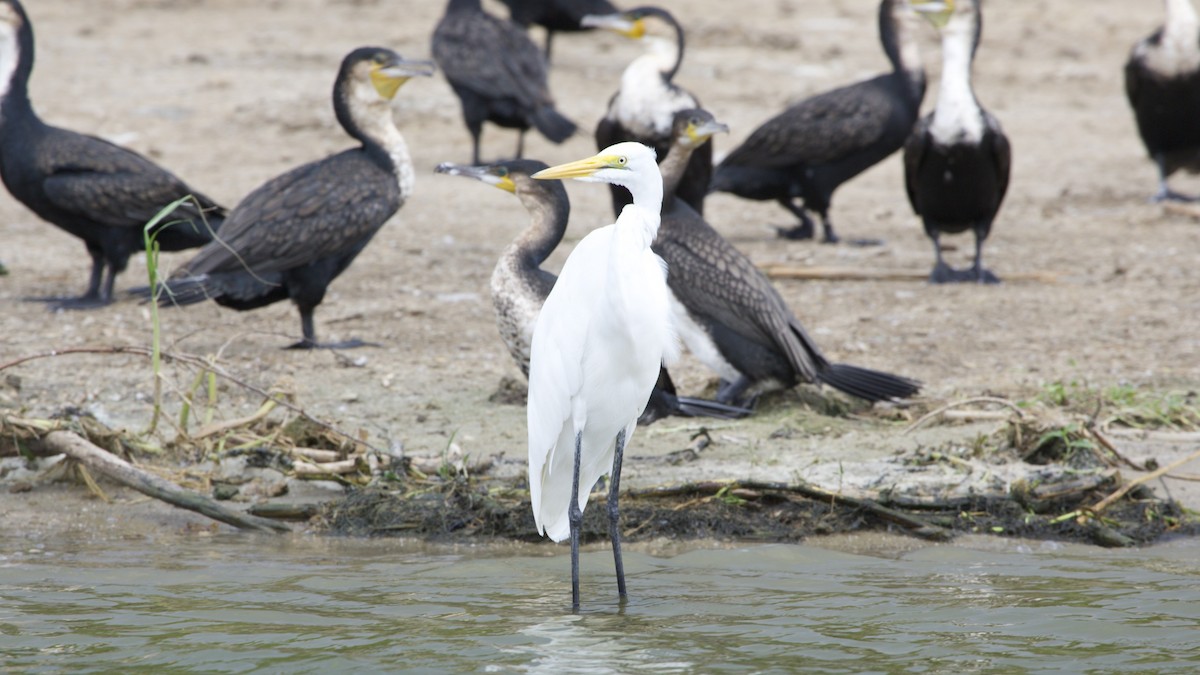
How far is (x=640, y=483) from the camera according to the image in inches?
229

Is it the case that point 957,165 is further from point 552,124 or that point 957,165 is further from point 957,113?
point 552,124

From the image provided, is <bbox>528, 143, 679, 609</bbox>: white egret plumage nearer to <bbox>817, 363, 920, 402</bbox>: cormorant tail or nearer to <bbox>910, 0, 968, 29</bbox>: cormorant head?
<bbox>817, 363, 920, 402</bbox>: cormorant tail

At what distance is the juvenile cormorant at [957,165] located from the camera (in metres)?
8.89

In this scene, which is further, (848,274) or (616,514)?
(848,274)

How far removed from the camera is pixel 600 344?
457cm

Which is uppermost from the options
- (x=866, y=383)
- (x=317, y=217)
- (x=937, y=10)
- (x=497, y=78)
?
(x=937, y=10)

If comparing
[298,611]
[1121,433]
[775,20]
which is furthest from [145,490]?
[775,20]

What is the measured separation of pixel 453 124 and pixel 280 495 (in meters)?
8.05

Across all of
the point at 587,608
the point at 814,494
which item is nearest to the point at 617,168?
the point at 587,608

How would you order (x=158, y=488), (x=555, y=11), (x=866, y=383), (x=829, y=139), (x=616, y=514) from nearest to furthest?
(x=616, y=514) → (x=158, y=488) → (x=866, y=383) → (x=829, y=139) → (x=555, y=11)

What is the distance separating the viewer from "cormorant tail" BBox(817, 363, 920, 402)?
21.4ft

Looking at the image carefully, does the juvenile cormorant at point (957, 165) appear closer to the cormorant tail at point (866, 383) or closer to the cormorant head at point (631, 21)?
the cormorant head at point (631, 21)

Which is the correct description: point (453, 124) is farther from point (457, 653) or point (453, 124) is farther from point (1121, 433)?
point (457, 653)

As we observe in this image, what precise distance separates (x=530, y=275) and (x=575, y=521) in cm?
Result: 170
